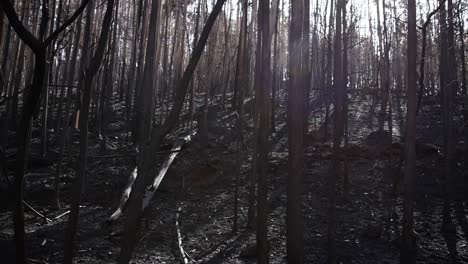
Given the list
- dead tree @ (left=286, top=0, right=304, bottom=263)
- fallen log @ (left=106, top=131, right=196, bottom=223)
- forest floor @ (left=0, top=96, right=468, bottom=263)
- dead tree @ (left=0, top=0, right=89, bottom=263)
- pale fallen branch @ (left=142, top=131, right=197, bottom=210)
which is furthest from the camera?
pale fallen branch @ (left=142, top=131, right=197, bottom=210)

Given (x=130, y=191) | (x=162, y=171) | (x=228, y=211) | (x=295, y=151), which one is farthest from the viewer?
(x=162, y=171)

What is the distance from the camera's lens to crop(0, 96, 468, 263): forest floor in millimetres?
6555

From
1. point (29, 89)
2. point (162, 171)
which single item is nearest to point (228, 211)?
point (162, 171)

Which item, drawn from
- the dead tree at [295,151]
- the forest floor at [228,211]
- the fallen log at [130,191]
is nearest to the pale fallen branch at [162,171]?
the fallen log at [130,191]

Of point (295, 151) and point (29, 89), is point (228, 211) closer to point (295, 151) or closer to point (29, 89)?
point (295, 151)

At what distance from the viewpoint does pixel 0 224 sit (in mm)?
7188

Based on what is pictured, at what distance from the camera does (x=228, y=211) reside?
8977mm

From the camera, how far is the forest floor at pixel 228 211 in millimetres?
6555

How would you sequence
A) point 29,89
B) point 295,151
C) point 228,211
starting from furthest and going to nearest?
point 228,211, point 295,151, point 29,89

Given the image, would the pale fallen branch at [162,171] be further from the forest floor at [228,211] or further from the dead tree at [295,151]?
the dead tree at [295,151]

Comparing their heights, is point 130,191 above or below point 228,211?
above

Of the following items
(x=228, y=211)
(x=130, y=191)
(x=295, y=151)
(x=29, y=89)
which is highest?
(x=29, y=89)

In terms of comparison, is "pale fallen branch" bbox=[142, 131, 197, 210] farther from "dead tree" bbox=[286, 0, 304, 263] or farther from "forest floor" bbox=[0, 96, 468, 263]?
"dead tree" bbox=[286, 0, 304, 263]

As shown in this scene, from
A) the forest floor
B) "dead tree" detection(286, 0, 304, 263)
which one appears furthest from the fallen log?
"dead tree" detection(286, 0, 304, 263)
